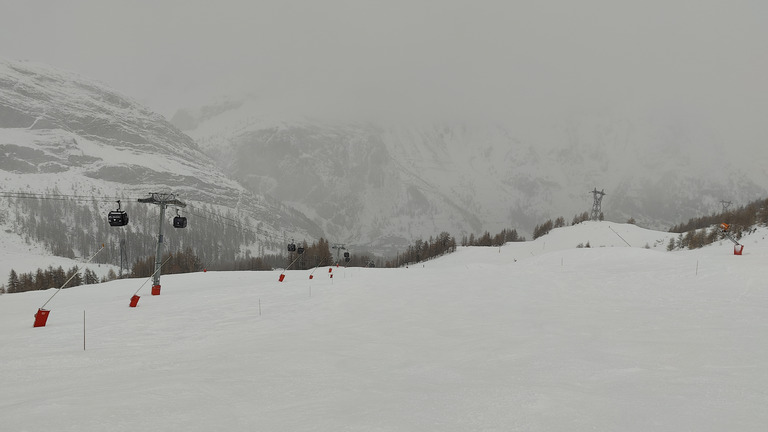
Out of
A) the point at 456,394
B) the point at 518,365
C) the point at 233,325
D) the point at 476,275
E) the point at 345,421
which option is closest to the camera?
the point at 345,421

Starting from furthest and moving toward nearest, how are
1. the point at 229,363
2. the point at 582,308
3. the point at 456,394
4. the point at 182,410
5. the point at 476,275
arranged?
the point at 476,275 → the point at 582,308 → the point at 229,363 → the point at 456,394 → the point at 182,410

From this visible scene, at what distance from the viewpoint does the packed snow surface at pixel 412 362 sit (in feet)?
17.4

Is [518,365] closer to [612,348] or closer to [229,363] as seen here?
[612,348]

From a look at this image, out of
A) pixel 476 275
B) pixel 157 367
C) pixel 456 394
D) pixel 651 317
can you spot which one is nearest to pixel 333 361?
pixel 456 394

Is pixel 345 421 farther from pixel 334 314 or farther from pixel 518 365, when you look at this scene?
pixel 334 314

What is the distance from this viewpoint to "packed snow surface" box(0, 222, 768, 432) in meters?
5.30

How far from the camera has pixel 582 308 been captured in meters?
14.5

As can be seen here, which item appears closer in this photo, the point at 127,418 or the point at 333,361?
the point at 127,418

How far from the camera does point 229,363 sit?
843cm

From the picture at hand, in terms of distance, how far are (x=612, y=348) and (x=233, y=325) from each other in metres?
11.1

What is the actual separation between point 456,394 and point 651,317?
9.28 metres

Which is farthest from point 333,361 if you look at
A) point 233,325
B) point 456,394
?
point 233,325

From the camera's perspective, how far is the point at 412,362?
8.50 metres

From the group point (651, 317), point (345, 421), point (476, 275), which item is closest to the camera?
point (345, 421)
